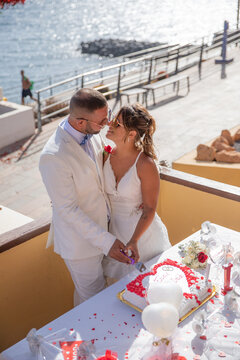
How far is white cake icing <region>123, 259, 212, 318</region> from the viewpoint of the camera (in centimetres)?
216

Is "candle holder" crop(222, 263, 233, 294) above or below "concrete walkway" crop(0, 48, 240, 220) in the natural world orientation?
above

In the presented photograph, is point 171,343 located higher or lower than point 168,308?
lower

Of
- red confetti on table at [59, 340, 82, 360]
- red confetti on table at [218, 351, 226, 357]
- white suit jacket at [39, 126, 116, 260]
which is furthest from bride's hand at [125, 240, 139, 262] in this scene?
red confetti on table at [218, 351, 226, 357]

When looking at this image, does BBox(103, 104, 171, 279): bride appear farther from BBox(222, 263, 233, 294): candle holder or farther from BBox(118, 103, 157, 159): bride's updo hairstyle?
BBox(222, 263, 233, 294): candle holder

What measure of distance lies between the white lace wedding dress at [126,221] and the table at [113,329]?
18.4 inches

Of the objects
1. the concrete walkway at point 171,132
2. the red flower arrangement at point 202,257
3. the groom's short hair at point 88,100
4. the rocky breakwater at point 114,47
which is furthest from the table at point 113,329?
the rocky breakwater at point 114,47

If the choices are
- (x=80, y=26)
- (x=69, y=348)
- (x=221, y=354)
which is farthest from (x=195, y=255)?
(x=80, y=26)

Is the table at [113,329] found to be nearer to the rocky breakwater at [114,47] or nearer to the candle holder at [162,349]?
the candle holder at [162,349]

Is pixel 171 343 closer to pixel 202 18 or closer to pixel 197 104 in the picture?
pixel 197 104

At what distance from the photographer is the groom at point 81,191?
8.13 feet

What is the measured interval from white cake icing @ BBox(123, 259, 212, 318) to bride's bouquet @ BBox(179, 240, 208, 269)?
2.4 inches

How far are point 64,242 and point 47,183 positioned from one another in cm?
40

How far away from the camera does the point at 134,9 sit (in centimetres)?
11481

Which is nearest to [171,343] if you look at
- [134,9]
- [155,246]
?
[155,246]
